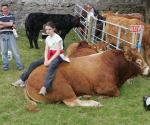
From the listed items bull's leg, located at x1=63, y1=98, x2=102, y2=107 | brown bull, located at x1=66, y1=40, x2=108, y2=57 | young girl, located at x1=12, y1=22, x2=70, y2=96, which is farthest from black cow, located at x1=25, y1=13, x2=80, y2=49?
bull's leg, located at x1=63, y1=98, x2=102, y2=107

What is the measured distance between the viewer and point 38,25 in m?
13.4

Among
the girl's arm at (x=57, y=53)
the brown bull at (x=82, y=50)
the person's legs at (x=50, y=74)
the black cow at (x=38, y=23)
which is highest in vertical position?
the girl's arm at (x=57, y=53)

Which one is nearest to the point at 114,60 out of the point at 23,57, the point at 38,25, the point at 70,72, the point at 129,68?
the point at 129,68

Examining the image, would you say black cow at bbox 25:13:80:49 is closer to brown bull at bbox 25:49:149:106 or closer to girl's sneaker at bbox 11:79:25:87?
girl's sneaker at bbox 11:79:25:87

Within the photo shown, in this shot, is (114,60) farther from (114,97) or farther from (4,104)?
(4,104)

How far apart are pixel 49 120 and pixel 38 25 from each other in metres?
7.05

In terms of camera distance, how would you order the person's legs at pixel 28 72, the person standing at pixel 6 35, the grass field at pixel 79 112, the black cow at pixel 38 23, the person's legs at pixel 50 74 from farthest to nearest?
1. the black cow at pixel 38 23
2. the person standing at pixel 6 35
3. the person's legs at pixel 28 72
4. the person's legs at pixel 50 74
5. the grass field at pixel 79 112

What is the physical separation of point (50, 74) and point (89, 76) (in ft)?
2.41

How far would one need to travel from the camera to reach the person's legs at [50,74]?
23.9ft

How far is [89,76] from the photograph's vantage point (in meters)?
7.71

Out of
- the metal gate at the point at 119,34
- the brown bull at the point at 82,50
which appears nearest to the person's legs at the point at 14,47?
the brown bull at the point at 82,50

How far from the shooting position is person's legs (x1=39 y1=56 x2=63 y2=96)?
7.27 m

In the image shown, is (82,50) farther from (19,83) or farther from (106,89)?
(106,89)

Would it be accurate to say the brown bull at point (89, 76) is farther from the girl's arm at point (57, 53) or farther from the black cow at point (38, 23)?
the black cow at point (38, 23)
